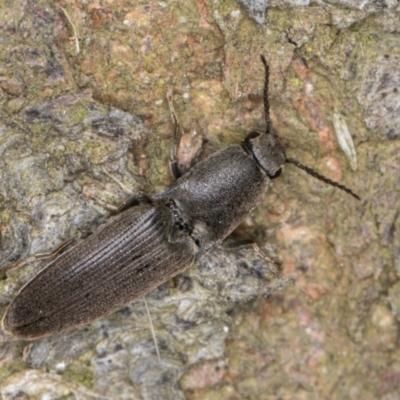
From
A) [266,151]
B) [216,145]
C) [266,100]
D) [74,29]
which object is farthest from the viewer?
[216,145]

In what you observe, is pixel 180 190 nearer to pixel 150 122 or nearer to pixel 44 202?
pixel 150 122

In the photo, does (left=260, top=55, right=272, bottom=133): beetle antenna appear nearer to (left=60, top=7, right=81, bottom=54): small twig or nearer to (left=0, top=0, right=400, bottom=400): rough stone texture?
(left=0, top=0, right=400, bottom=400): rough stone texture

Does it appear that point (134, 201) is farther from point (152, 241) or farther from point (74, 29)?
point (74, 29)

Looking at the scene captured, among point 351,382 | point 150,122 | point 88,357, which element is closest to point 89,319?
point 88,357

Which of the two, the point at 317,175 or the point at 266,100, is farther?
the point at 317,175

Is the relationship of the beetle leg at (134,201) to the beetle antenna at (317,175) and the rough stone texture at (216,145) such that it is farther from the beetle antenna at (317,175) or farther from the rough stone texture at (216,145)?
the beetle antenna at (317,175)

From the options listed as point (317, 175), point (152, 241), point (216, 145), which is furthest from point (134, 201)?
point (317, 175)
